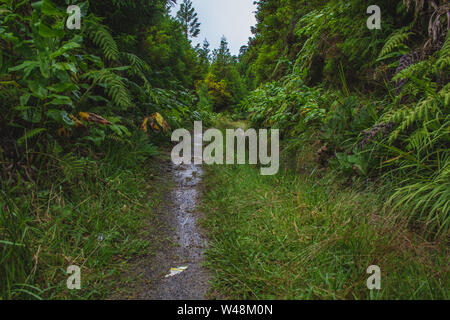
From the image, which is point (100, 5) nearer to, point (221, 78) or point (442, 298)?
point (442, 298)

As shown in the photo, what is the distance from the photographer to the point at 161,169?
13.6 ft

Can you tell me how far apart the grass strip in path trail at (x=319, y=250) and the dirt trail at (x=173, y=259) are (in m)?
0.14

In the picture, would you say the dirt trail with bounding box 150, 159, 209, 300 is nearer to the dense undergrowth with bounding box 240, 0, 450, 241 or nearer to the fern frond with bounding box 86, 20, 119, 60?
the dense undergrowth with bounding box 240, 0, 450, 241

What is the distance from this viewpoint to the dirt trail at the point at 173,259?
1.66 m

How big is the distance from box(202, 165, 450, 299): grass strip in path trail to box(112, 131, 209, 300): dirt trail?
0.45 feet

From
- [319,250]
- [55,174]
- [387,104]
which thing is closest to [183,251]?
[319,250]

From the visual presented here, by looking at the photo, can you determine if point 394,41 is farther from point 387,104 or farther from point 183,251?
point 183,251

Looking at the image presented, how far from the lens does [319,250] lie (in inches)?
64.9

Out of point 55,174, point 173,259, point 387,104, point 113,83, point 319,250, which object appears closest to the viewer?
point 319,250

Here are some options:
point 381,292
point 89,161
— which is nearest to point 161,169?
point 89,161

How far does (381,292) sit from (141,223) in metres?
2.12

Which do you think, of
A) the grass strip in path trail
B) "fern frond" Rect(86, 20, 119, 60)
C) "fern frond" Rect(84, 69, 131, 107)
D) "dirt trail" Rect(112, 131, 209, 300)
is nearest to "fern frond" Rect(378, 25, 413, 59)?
the grass strip in path trail

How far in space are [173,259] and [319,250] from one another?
3.87 ft

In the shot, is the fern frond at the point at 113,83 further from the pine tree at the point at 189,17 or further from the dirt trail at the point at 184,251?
the pine tree at the point at 189,17
